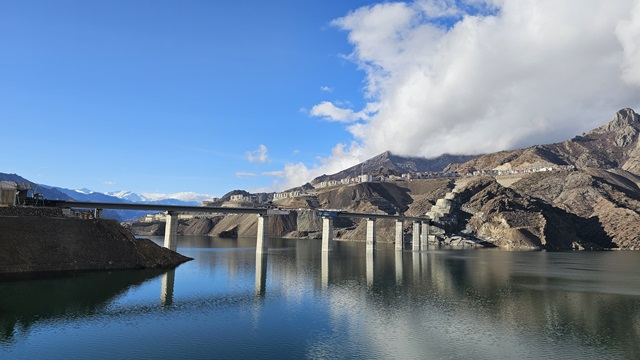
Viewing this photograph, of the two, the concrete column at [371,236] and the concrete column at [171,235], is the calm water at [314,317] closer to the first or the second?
the concrete column at [171,235]

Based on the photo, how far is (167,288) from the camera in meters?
66.1

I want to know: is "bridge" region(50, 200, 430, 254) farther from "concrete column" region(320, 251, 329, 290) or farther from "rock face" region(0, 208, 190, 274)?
"concrete column" region(320, 251, 329, 290)

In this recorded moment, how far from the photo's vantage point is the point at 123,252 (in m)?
84.2

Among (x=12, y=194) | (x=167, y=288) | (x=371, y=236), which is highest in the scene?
(x=12, y=194)

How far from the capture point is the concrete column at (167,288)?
55.6m

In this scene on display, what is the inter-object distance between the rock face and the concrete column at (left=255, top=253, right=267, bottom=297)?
22.2 m

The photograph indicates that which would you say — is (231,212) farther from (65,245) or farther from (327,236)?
(65,245)

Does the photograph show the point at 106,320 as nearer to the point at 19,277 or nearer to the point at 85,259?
the point at 19,277

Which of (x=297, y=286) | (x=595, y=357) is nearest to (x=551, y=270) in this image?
(x=297, y=286)

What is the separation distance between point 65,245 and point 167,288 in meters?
26.5

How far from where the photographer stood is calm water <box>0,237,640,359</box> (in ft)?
115

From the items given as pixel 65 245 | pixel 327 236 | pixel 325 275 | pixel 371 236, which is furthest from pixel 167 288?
pixel 371 236

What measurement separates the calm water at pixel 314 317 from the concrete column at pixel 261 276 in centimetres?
35

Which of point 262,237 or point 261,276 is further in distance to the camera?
point 262,237
